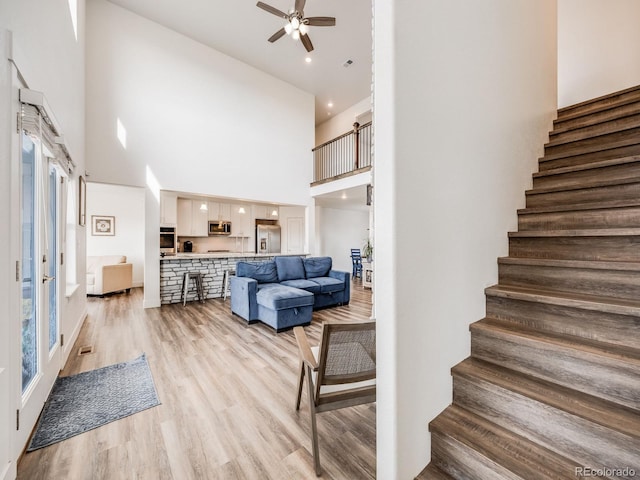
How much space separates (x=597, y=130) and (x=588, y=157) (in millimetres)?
387

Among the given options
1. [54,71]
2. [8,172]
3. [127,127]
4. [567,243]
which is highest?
[127,127]

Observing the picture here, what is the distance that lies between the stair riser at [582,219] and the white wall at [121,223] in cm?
819

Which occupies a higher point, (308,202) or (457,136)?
(308,202)

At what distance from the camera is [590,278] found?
139 centimetres

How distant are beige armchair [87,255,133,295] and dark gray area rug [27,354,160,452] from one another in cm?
420

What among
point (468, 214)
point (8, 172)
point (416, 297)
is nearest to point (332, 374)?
point (416, 297)

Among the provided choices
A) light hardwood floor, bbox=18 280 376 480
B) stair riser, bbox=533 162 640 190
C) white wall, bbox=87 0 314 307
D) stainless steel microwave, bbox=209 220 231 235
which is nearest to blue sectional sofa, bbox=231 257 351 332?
light hardwood floor, bbox=18 280 376 480

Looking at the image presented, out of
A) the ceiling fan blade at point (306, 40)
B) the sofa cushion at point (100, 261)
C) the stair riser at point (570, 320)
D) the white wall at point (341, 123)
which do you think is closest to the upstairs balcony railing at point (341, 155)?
the white wall at point (341, 123)

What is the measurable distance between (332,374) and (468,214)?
1.19 metres

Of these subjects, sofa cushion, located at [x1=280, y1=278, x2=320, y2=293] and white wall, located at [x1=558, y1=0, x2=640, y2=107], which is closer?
white wall, located at [x1=558, y1=0, x2=640, y2=107]

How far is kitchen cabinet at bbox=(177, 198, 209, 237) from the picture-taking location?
23.1ft

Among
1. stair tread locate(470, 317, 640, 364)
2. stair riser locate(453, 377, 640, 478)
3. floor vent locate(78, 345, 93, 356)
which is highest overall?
stair tread locate(470, 317, 640, 364)

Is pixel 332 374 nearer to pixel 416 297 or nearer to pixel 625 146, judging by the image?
pixel 416 297

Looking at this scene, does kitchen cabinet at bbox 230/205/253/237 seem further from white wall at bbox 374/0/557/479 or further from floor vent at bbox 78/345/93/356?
white wall at bbox 374/0/557/479
